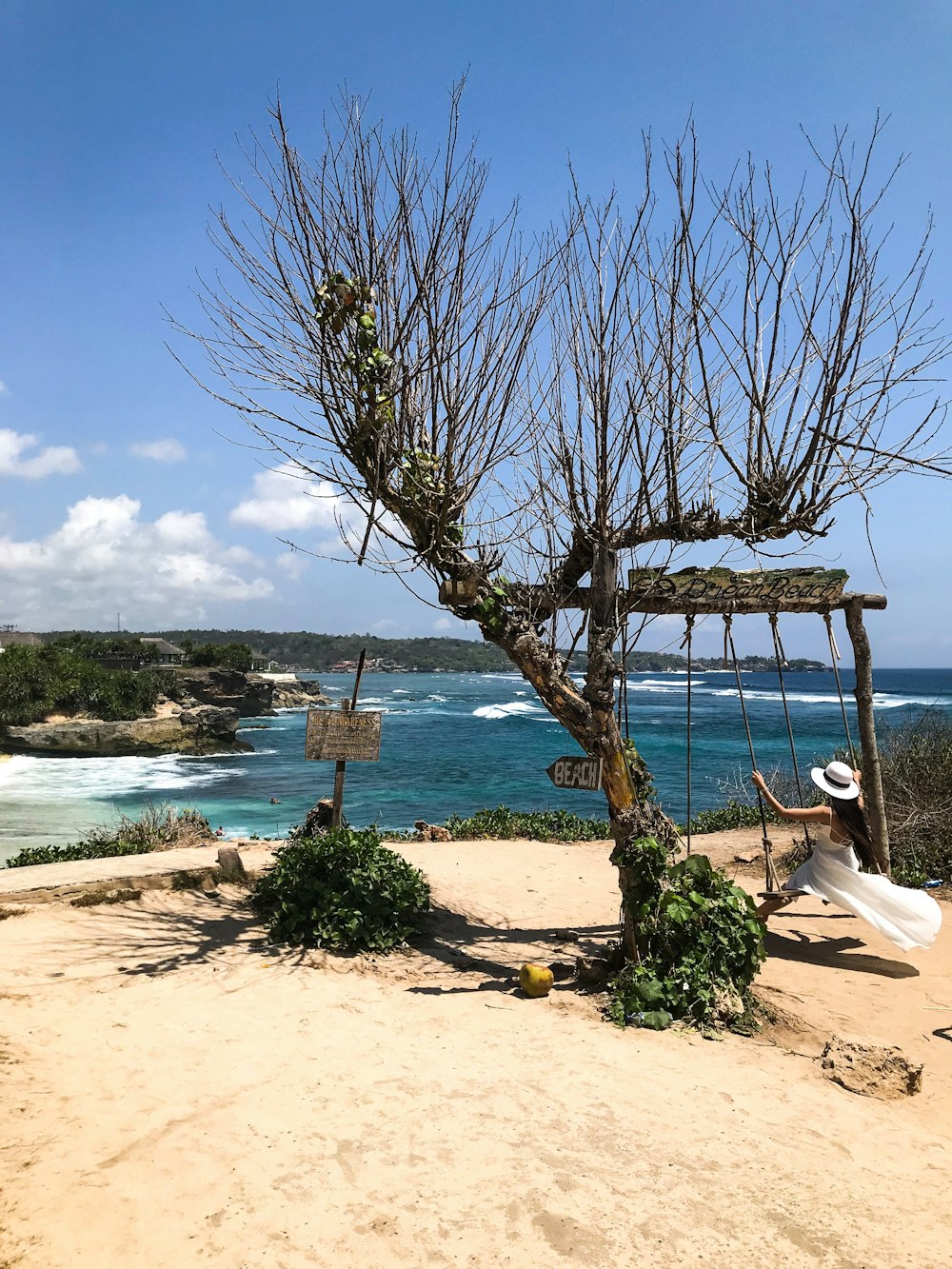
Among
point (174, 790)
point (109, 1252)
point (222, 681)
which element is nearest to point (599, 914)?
point (109, 1252)

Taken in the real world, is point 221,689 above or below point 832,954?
below

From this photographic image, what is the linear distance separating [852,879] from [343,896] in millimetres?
4408

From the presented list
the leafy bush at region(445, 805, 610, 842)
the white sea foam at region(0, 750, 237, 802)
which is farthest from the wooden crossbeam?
the white sea foam at region(0, 750, 237, 802)

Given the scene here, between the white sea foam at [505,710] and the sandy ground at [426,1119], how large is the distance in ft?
197

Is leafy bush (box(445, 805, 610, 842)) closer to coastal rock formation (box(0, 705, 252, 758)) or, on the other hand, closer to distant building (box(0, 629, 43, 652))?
coastal rock formation (box(0, 705, 252, 758))

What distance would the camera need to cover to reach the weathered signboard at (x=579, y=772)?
21.0ft

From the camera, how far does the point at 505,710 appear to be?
7212 centimetres

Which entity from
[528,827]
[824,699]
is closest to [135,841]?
[528,827]

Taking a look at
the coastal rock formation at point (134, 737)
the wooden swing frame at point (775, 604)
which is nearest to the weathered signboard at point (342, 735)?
the wooden swing frame at point (775, 604)

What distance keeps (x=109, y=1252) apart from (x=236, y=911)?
16.9 ft

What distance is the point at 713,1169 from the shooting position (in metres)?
3.68

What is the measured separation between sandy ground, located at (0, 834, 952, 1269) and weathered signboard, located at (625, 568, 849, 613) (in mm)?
3249

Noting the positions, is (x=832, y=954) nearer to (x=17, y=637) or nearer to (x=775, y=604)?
(x=775, y=604)

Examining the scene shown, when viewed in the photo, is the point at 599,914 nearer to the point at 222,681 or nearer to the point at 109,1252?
the point at 109,1252
